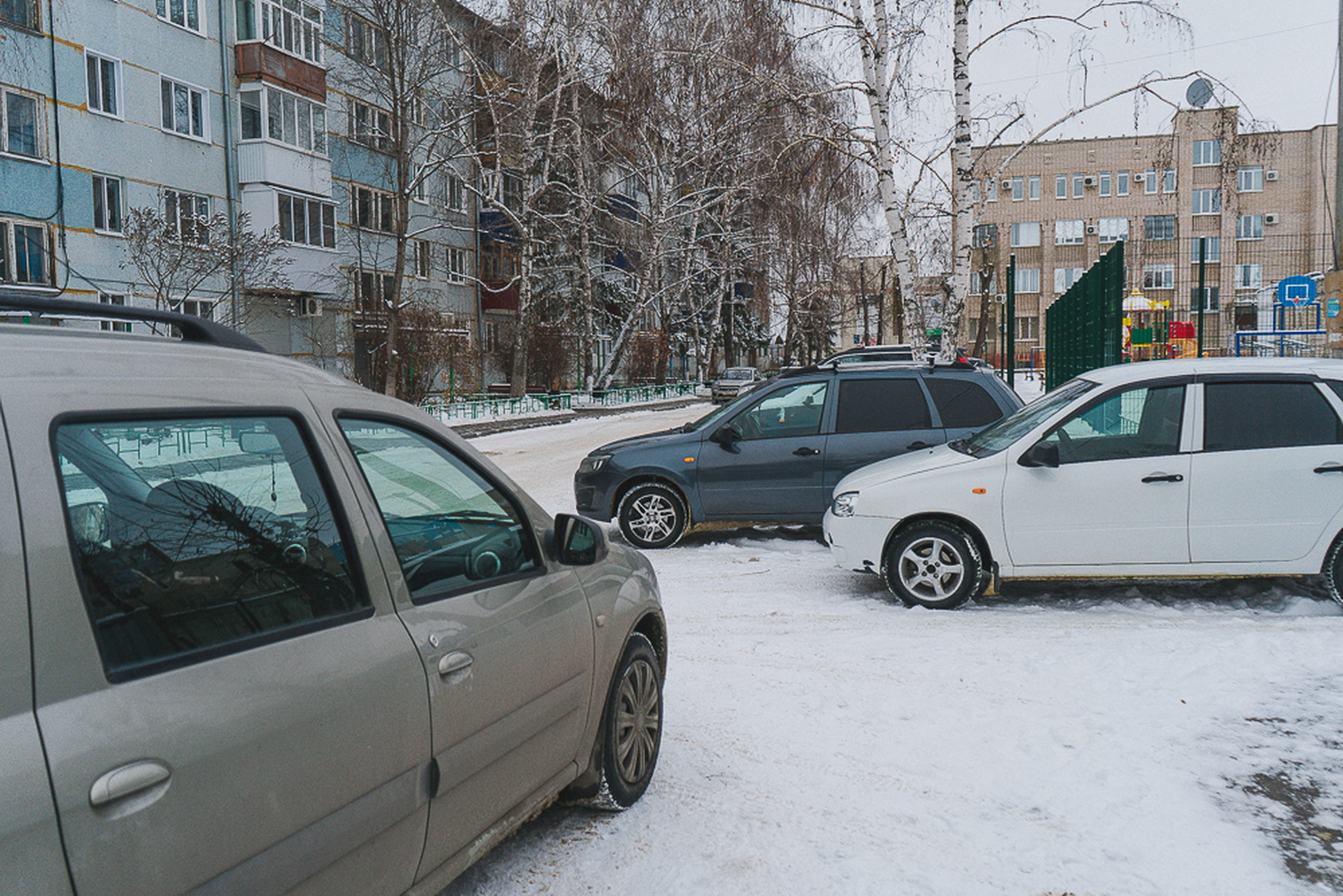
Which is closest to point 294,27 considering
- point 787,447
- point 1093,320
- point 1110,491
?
point 1093,320

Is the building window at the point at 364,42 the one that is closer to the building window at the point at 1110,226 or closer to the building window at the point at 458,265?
the building window at the point at 458,265

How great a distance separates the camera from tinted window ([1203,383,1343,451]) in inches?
277

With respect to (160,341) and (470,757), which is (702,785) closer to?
(470,757)

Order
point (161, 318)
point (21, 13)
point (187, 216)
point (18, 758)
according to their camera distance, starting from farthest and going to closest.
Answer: point (187, 216), point (21, 13), point (161, 318), point (18, 758)

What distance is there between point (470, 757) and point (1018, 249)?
65930 mm

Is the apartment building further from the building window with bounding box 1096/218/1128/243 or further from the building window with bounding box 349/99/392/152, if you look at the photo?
the building window with bounding box 349/99/392/152

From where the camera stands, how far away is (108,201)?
27078 mm

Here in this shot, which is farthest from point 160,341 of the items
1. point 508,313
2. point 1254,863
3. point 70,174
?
point 508,313

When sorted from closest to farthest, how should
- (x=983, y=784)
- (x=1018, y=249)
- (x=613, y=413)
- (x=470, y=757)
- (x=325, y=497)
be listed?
(x=325, y=497) < (x=470, y=757) < (x=983, y=784) < (x=613, y=413) < (x=1018, y=249)

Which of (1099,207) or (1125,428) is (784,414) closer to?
(1125,428)

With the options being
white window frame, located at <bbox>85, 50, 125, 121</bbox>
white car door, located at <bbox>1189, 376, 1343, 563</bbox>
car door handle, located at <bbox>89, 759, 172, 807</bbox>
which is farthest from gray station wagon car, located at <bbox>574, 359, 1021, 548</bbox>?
white window frame, located at <bbox>85, 50, 125, 121</bbox>

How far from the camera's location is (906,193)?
22016mm

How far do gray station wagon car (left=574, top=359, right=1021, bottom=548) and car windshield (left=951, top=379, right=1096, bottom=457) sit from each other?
1.61 metres

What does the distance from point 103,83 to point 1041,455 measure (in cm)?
2722
